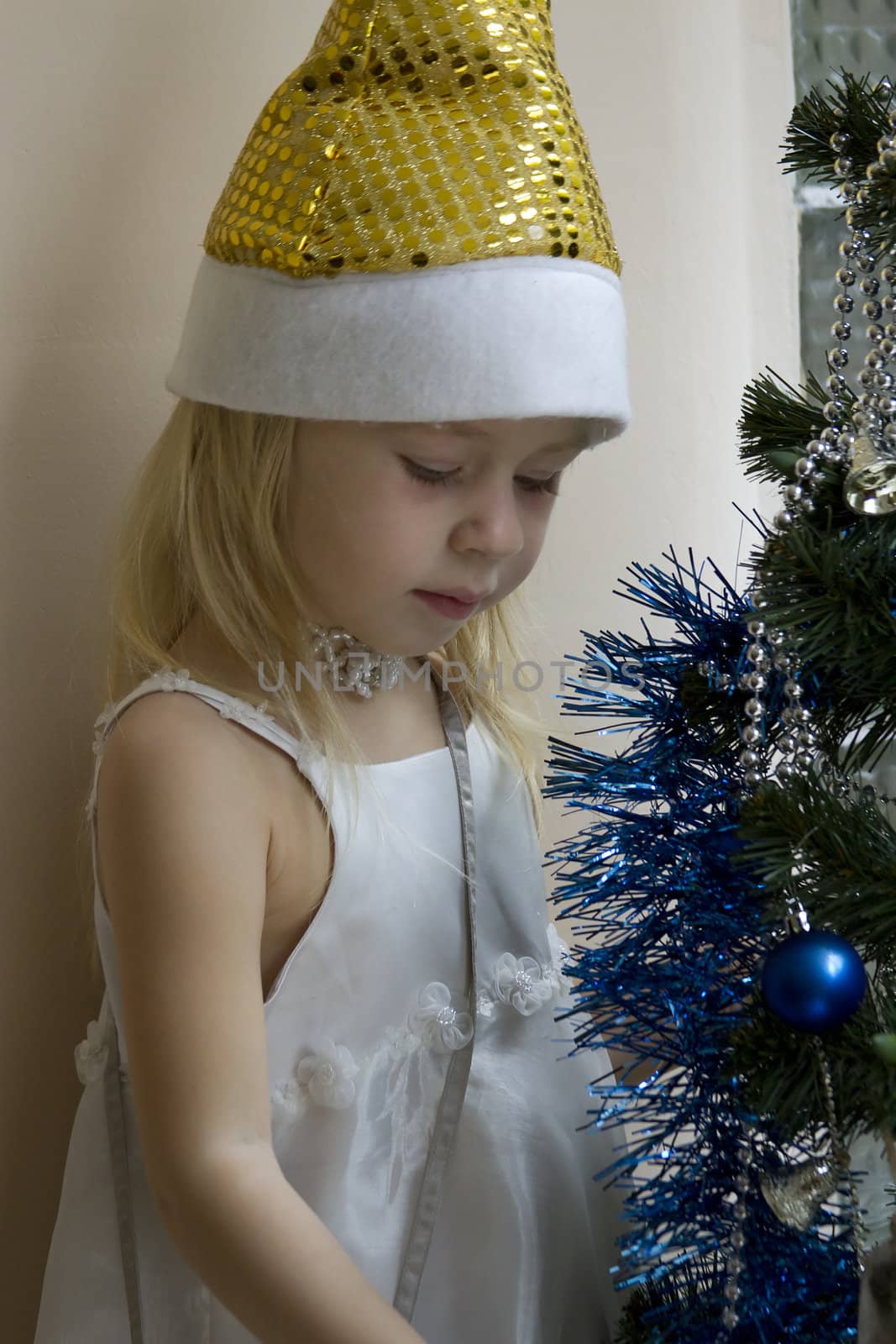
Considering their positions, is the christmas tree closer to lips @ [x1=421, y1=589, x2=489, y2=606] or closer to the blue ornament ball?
the blue ornament ball

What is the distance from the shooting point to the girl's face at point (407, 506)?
0.63 metres

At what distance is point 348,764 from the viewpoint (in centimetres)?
72

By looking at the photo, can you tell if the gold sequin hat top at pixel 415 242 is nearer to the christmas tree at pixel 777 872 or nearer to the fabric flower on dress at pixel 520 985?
the christmas tree at pixel 777 872

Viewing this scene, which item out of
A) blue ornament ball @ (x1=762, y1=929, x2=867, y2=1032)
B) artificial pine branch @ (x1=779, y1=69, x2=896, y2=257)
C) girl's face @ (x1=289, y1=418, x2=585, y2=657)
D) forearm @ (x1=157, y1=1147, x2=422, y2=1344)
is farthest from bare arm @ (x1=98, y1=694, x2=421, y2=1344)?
artificial pine branch @ (x1=779, y1=69, x2=896, y2=257)

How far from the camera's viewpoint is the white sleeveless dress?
68 cm

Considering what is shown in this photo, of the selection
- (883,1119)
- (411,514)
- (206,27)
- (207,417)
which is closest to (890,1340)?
(883,1119)

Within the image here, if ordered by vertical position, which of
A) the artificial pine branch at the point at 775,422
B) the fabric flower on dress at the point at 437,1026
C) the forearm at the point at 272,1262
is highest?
the artificial pine branch at the point at 775,422

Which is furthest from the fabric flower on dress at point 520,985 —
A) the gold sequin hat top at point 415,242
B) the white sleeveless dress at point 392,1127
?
the gold sequin hat top at point 415,242

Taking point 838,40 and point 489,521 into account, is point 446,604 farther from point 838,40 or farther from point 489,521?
point 838,40

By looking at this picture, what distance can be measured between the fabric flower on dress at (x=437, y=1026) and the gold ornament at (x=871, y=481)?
378mm

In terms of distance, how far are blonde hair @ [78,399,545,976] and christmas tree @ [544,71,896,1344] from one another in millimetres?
180

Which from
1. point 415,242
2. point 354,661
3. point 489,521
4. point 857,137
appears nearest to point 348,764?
point 354,661

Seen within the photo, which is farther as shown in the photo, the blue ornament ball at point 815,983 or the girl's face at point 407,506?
the girl's face at point 407,506

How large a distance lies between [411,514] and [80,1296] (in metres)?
0.47
